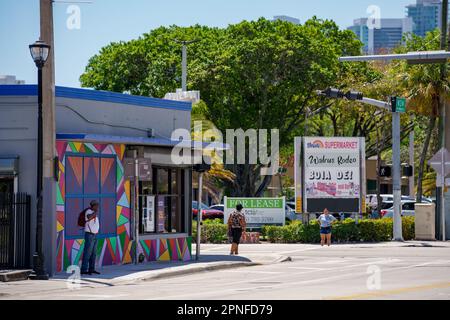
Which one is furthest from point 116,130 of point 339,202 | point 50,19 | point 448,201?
point 448,201

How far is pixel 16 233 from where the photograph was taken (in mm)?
23891

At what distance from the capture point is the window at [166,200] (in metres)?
27.8

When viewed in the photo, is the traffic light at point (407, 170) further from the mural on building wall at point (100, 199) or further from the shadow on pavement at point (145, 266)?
the mural on building wall at point (100, 199)

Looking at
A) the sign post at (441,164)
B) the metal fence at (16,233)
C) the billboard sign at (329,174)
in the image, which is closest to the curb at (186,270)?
the metal fence at (16,233)

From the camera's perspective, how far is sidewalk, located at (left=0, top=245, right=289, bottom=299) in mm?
20641

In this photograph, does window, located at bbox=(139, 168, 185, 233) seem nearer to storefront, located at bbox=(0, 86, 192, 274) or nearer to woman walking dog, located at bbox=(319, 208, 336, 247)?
storefront, located at bbox=(0, 86, 192, 274)

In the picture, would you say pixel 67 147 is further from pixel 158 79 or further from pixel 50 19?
pixel 158 79

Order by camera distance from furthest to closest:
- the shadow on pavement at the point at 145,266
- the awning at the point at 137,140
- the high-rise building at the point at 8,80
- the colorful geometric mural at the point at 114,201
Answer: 1. the high-rise building at the point at 8,80
2. the colorful geometric mural at the point at 114,201
3. the awning at the point at 137,140
4. the shadow on pavement at the point at 145,266

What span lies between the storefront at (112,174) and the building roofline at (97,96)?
0.02 metres

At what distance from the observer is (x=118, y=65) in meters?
59.3

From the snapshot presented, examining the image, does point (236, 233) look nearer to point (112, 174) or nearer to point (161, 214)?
point (161, 214)

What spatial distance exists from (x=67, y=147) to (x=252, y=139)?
3126 cm
